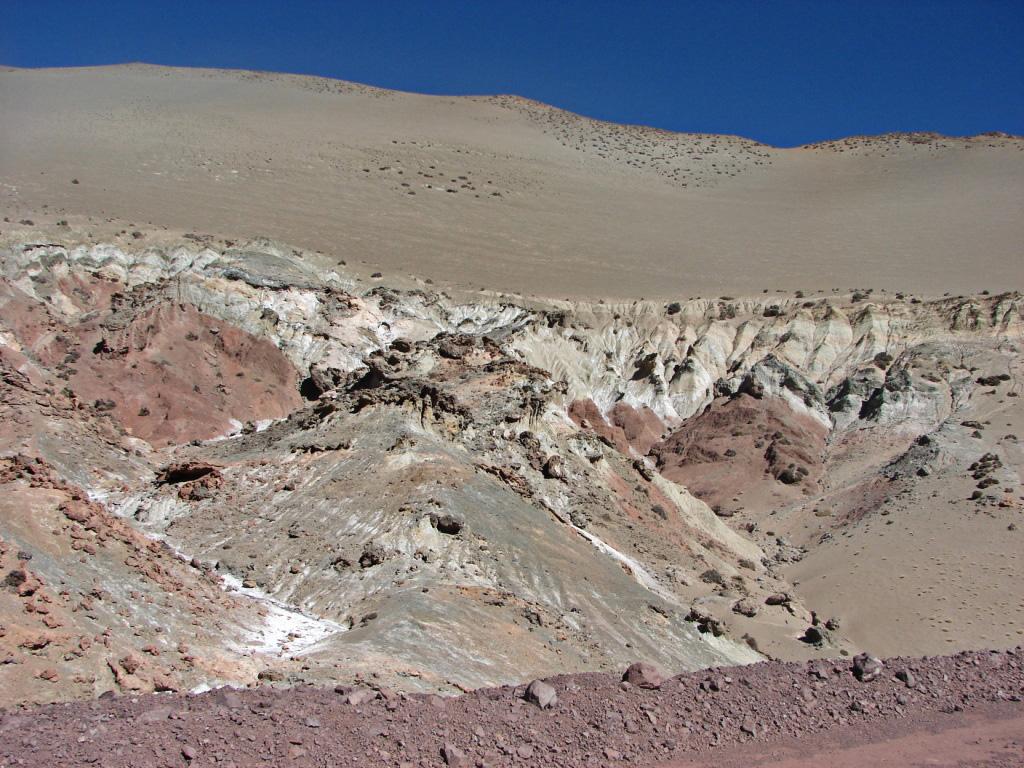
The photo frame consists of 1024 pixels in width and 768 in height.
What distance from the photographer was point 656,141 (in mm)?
116062

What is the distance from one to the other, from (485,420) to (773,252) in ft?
162

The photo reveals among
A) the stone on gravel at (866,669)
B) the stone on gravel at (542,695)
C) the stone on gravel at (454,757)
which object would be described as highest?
the stone on gravel at (866,669)

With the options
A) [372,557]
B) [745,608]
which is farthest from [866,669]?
[745,608]

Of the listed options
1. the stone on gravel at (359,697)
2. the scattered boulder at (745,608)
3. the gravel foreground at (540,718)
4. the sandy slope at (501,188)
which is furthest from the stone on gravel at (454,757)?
the sandy slope at (501,188)

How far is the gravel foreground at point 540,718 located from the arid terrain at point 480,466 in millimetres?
47

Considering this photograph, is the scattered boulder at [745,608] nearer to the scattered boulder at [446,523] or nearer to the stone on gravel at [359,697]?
the scattered boulder at [446,523]

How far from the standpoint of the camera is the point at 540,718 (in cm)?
985

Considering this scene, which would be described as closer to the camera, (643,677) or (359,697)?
(359,697)

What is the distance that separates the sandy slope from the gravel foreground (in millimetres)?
43988

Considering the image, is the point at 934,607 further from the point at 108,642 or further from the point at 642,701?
the point at 108,642

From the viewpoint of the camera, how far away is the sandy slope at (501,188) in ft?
203

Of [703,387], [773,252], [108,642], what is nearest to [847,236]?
[773,252]

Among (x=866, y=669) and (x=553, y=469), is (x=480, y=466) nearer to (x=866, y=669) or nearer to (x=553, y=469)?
(x=553, y=469)

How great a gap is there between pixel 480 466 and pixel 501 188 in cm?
6413
